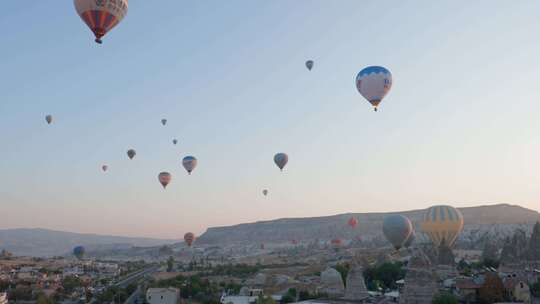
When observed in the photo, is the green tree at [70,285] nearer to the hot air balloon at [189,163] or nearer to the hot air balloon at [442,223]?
the hot air balloon at [189,163]

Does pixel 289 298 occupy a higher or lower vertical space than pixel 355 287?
lower

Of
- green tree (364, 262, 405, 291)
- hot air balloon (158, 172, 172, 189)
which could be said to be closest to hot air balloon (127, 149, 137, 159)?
hot air balloon (158, 172, 172, 189)

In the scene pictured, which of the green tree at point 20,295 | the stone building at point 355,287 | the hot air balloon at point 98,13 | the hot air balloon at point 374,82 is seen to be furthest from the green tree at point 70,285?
the hot air balloon at point 374,82

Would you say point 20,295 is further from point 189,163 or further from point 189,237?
point 189,237

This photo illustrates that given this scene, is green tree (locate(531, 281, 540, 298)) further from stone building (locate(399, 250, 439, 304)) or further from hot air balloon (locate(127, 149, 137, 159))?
hot air balloon (locate(127, 149, 137, 159))

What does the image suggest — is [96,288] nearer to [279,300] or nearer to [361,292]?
[279,300]

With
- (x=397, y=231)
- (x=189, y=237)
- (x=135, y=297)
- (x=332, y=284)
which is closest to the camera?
(x=397, y=231)

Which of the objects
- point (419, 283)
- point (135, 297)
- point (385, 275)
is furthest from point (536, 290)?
point (135, 297)

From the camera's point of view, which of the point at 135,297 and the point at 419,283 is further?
the point at 135,297
